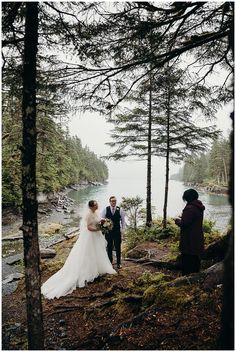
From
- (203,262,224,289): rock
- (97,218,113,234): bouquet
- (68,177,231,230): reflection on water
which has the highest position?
(97,218,113,234): bouquet

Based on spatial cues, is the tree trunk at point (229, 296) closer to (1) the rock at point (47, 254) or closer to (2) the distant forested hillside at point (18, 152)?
(2) the distant forested hillside at point (18, 152)

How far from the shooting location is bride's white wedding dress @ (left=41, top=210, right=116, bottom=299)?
7285 mm

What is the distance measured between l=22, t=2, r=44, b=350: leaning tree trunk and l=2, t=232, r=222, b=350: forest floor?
1.37 m

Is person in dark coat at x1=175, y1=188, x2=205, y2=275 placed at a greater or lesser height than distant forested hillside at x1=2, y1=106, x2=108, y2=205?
lesser

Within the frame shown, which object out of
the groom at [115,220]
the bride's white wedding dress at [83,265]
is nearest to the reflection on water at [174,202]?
the groom at [115,220]

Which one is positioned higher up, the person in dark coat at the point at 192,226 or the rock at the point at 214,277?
the person in dark coat at the point at 192,226

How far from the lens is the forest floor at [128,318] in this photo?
380 centimetres

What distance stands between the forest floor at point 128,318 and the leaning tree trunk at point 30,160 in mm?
1368

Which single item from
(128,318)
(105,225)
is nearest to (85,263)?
(105,225)

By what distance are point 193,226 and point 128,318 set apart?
2182 mm

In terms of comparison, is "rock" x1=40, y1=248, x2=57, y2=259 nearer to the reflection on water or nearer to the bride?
the bride

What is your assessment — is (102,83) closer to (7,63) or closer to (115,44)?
(115,44)

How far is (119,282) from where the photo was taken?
276 inches

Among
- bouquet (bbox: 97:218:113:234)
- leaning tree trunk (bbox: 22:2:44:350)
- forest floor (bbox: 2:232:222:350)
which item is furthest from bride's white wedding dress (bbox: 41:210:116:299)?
leaning tree trunk (bbox: 22:2:44:350)
